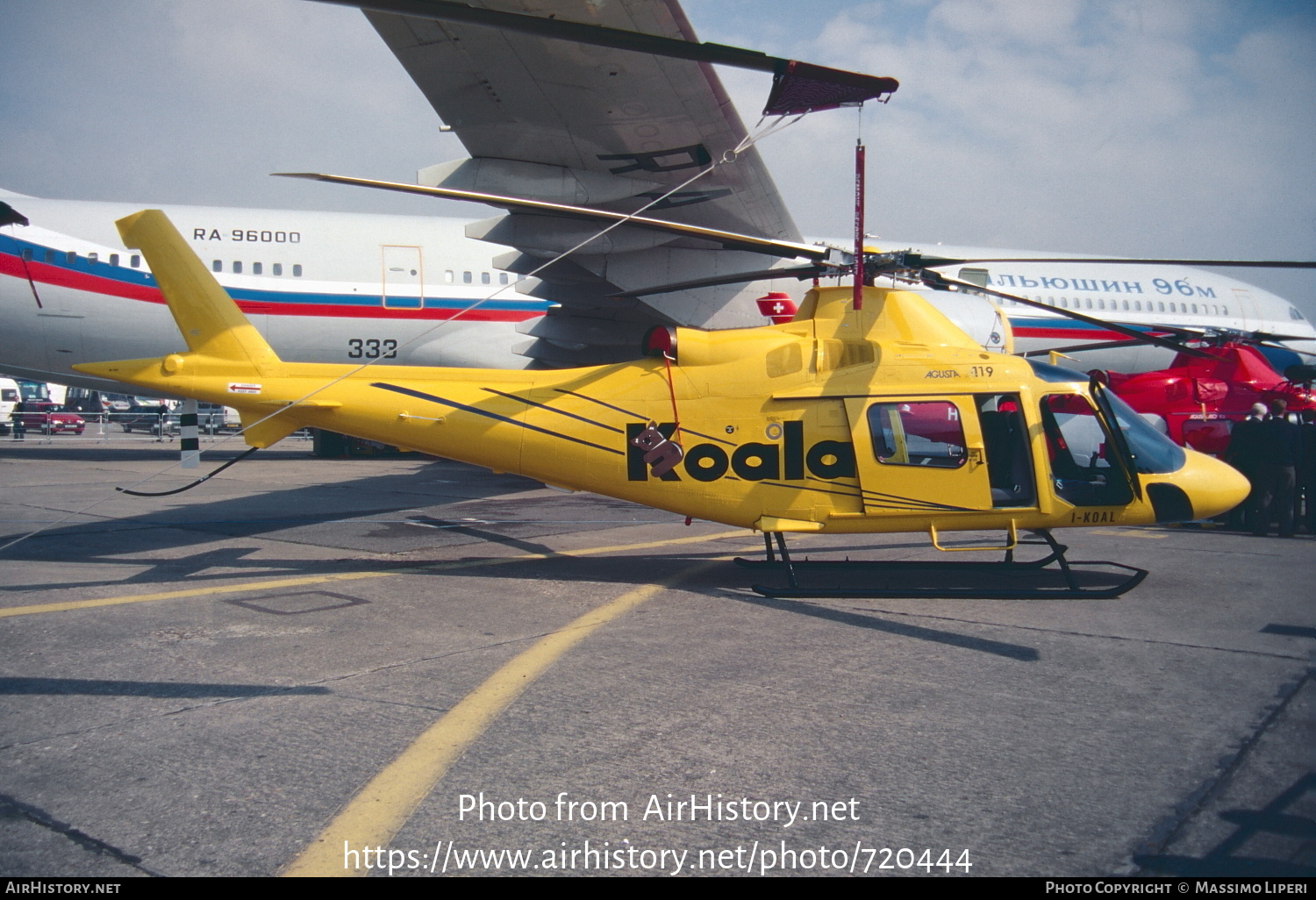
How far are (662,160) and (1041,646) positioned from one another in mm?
5557

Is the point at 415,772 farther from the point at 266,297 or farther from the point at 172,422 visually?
the point at 172,422

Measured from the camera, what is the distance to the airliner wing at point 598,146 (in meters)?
6.86

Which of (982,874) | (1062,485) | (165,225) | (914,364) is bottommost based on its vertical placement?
(982,874)

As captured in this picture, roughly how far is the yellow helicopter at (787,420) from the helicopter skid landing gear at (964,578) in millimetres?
67

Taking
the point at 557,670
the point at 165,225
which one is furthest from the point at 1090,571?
the point at 165,225

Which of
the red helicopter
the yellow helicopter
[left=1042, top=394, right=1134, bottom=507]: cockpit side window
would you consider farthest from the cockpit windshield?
the red helicopter

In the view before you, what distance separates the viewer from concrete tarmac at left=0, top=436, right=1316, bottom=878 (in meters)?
2.98

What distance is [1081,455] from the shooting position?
7.42 meters

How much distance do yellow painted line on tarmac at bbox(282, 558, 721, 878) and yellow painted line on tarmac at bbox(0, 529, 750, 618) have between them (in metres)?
2.89

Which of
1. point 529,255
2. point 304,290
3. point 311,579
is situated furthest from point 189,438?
point 304,290

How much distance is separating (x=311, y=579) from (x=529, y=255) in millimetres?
4741

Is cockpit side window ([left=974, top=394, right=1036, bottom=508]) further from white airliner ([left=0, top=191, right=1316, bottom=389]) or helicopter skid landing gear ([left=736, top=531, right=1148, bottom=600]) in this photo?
white airliner ([left=0, top=191, right=1316, bottom=389])

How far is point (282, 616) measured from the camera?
20.2 ft
